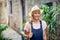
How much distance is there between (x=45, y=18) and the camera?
7.51 meters

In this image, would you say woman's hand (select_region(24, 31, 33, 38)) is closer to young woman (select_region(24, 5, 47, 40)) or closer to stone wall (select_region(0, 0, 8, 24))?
young woman (select_region(24, 5, 47, 40))

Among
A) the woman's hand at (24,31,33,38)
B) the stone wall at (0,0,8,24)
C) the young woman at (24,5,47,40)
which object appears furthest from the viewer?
the stone wall at (0,0,8,24)

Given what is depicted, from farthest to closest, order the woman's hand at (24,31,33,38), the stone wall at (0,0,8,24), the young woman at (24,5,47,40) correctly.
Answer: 1. the stone wall at (0,0,8,24)
2. the young woman at (24,5,47,40)
3. the woman's hand at (24,31,33,38)

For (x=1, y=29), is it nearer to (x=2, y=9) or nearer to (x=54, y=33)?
(x=54, y=33)

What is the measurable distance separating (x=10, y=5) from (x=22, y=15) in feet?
4.37

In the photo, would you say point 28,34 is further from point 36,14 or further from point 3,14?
point 3,14

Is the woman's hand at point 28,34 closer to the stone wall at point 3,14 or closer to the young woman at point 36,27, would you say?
the young woman at point 36,27

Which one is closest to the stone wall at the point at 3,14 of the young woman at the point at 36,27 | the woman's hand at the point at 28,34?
the young woman at the point at 36,27

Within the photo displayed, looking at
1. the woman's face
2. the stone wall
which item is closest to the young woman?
the woman's face

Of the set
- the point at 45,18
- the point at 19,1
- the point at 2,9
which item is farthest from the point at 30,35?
the point at 2,9

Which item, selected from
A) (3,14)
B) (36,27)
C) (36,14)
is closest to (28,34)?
(36,27)

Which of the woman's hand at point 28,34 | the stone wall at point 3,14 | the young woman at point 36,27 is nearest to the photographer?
the woman's hand at point 28,34

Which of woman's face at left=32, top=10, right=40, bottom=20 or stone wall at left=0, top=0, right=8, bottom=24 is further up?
woman's face at left=32, top=10, right=40, bottom=20

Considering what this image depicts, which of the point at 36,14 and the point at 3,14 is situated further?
the point at 3,14
